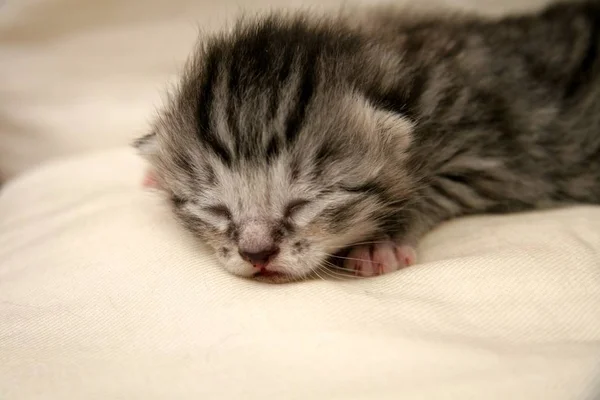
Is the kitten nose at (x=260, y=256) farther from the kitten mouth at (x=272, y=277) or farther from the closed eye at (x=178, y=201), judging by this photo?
the closed eye at (x=178, y=201)

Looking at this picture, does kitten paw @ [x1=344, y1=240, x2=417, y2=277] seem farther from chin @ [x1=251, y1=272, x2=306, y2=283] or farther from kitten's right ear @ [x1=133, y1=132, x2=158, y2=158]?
kitten's right ear @ [x1=133, y1=132, x2=158, y2=158]

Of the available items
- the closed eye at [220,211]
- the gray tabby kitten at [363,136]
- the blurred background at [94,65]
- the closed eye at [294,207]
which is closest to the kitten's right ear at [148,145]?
the gray tabby kitten at [363,136]

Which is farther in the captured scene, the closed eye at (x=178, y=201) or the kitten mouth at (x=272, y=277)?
the closed eye at (x=178, y=201)

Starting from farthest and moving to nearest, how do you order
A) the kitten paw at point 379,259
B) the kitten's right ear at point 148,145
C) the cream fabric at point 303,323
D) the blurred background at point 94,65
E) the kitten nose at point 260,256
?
the blurred background at point 94,65, the kitten's right ear at point 148,145, the kitten paw at point 379,259, the kitten nose at point 260,256, the cream fabric at point 303,323

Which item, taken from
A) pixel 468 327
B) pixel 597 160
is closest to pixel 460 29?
pixel 597 160

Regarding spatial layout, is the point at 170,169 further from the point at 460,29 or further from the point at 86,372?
the point at 460,29

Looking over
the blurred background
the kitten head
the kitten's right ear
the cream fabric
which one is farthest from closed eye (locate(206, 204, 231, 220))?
the blurred background
